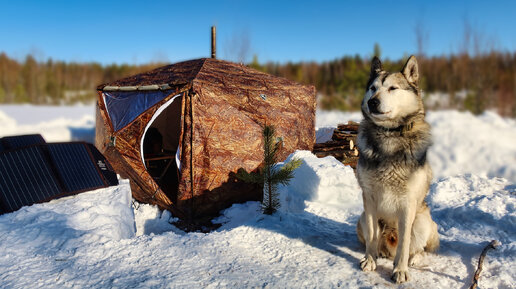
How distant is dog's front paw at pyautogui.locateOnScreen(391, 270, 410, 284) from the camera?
8.75 feet

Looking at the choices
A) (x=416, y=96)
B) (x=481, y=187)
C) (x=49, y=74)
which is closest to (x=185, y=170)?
(x=416, y=96)

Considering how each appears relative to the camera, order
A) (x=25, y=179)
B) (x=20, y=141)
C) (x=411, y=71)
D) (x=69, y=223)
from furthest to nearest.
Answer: (x=20, y=141), (x=25, y=179), (x=69, y=223), (x=411, y=71)

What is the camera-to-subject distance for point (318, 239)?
3582 mm

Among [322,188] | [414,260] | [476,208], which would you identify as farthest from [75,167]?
[476,208]

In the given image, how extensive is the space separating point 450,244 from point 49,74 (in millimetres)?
52543

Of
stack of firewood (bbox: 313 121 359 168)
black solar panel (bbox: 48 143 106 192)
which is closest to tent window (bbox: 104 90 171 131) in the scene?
black solar panel (bbox: 48 143 106 192)

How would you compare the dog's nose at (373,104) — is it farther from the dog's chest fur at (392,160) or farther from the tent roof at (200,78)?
the tent roof at (200,78)

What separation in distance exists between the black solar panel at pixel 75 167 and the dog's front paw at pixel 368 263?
11.6 ft

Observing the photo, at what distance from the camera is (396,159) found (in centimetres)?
266

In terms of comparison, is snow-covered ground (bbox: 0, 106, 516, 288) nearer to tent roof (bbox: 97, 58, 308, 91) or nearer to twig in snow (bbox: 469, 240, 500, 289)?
twig in snow (bbox: 469, 240, 500, 289)

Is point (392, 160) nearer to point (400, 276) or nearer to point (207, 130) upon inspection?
point (400, 276)

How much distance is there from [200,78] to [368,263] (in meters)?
3.87

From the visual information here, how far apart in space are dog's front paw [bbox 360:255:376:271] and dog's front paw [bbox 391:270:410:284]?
191 millimetres

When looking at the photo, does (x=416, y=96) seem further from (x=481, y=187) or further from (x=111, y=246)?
(x=481, y=187)
